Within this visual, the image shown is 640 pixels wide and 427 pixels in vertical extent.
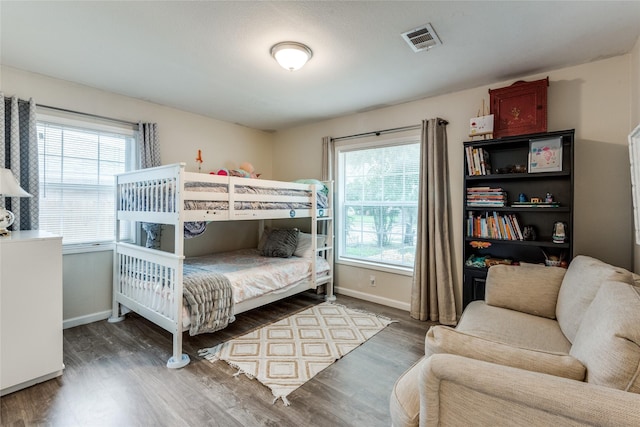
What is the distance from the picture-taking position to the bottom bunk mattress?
2.34 m

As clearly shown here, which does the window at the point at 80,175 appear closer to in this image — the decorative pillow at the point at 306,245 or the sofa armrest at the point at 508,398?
the decorative pillow at the point at 306,245

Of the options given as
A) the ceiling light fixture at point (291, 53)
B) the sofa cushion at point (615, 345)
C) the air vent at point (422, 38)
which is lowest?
the sofa cushion at point (615, 345)

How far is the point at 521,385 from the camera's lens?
2.82 ft

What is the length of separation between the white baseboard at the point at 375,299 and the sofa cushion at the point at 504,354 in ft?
7.94

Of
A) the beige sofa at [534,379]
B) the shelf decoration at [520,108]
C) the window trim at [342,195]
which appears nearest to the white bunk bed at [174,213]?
the window trim at [342,195]

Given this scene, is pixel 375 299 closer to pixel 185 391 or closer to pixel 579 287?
pixel 579 287

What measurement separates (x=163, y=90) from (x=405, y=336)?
337cm

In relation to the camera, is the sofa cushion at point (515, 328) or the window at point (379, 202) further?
the window at point (379, 202)

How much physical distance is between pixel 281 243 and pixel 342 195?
3.44 feet

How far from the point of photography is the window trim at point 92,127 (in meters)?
2.71

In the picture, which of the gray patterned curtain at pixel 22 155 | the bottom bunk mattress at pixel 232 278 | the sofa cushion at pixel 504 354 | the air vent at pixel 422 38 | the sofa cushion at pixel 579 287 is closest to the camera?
the sofa cushion at pixel 504 354

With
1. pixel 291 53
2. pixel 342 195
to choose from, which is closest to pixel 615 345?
pixel 291 53

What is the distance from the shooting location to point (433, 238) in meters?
3.07

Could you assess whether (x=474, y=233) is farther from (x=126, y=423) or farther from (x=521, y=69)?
(x=126, y=423)
